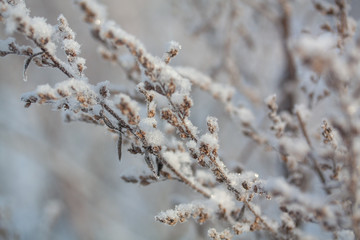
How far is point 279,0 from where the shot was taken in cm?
221

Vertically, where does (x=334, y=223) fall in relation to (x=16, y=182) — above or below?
below

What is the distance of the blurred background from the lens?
9.32ft

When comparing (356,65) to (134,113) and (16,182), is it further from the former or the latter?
(16,182)

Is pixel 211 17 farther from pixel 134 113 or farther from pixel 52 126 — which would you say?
pixel 52 126

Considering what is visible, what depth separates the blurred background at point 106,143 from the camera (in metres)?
2.84

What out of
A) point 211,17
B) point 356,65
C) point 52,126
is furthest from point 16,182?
point 356,65

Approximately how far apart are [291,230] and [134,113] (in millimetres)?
822

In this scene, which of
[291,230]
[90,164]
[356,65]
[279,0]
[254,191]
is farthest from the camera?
[90,164]

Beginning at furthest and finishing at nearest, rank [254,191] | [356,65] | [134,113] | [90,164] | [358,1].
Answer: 1. [90,164]
2. [358,1]
3. [254,191]
4. [134,113]
5. [356,65]

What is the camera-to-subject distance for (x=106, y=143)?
6691 mm

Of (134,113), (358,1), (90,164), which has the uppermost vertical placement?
(358,1)

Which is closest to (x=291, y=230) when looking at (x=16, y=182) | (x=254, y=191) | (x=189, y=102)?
(x=254, y=191)

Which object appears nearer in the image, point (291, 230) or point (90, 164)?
point (291, 230)

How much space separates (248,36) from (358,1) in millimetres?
919
